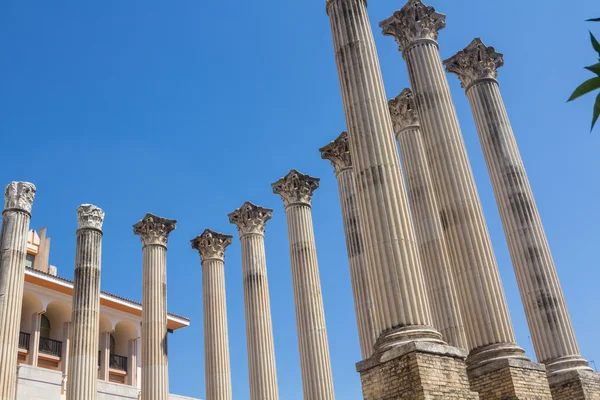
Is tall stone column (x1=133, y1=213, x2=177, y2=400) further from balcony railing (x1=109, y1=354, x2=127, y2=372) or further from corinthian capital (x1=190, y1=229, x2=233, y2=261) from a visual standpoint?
balcony railing (x1=109, y1=354, x2=127, y2=372)

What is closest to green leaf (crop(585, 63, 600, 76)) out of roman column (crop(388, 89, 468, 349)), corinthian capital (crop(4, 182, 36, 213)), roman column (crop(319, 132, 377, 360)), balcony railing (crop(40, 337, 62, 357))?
roman column (crop(388, 89, 468, 349))

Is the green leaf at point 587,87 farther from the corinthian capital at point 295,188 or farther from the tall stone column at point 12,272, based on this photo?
the corinthian capital at point 295,188

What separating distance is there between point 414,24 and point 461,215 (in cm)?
805

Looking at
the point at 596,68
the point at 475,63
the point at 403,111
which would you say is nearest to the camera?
the point at 596,68

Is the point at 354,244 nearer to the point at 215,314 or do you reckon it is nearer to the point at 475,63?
the point at 475,63

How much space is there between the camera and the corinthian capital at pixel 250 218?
122 ft

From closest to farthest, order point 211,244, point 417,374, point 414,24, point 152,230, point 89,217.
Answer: point 417,374 → point 414,24 → point 89,217 → point 152,230 → point 211,244

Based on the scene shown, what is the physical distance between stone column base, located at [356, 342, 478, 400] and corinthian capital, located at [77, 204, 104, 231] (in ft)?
67.8

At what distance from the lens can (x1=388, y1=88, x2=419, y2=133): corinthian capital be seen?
93.7ft

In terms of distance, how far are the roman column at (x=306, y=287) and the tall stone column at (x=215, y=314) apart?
5418 mm

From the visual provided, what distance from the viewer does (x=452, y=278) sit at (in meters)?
24.0

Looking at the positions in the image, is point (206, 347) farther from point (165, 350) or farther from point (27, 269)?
point (27, 269)

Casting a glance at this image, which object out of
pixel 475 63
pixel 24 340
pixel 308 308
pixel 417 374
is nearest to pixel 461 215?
pixel 417 374

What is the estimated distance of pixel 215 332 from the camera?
117 feet
